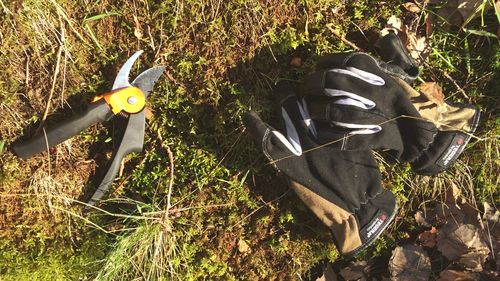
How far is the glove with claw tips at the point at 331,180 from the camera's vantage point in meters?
2.90

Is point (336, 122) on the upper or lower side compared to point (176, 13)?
lower

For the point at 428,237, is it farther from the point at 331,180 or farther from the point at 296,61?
the point at 296,61

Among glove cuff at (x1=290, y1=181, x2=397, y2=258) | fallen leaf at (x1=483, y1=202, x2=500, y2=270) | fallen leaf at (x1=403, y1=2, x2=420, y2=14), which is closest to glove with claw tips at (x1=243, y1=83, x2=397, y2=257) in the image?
glove cuff at (x1=290, y1=181, x2=397, y2=258)

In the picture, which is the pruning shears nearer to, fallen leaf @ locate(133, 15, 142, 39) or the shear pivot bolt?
the shear pivot bolt

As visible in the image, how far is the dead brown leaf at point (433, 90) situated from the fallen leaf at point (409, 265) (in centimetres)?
98

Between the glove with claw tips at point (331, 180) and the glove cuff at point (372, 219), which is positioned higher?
the glove with claw tips at point (331, 180)

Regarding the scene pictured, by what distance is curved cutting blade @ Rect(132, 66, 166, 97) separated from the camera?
2.81m

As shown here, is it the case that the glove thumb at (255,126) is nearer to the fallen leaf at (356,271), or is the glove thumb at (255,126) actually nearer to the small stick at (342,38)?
the small stick at (342,38)

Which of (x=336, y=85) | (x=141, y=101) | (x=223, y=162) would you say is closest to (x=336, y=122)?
(x=336, y=85)

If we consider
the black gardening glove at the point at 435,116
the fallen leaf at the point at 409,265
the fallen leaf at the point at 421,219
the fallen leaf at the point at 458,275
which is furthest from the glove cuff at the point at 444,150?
the fallen leaf at the point at 458,275

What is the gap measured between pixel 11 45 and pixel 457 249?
3.00 m

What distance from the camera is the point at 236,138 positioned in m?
2.99

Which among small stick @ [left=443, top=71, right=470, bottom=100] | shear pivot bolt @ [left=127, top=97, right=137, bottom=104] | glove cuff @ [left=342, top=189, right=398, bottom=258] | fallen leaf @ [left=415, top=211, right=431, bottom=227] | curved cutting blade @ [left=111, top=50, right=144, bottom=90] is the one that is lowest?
fallen leaf @ [left=415, top=211, right=431, bottom=227]

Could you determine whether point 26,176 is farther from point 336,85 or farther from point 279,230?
point 336,85
